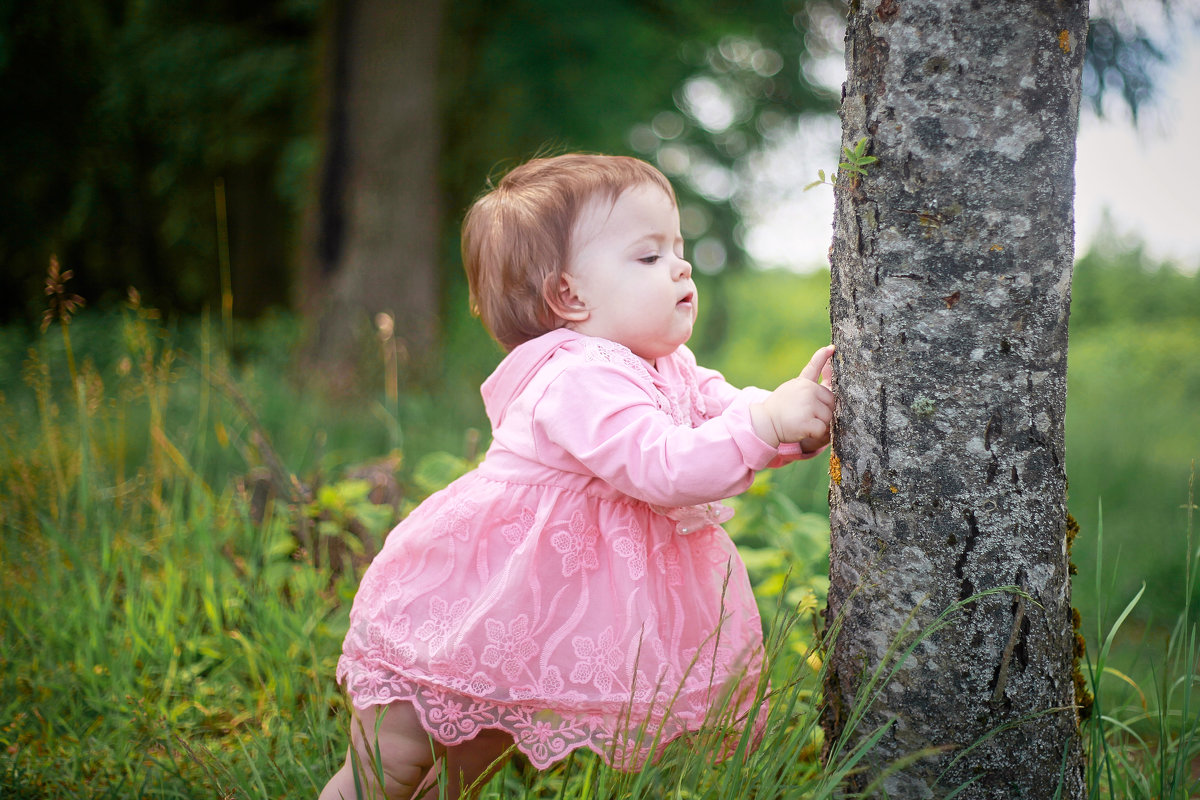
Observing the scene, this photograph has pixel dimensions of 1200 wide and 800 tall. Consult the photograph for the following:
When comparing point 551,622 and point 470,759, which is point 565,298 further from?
point 470,759

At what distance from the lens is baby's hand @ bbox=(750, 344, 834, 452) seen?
141 cm

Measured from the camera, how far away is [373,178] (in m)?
5.54

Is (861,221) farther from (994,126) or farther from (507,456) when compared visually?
(507,456)

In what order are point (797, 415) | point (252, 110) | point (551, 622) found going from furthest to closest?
1. point (252, 110)
2. point (551, 622)
3. point (797, 415)

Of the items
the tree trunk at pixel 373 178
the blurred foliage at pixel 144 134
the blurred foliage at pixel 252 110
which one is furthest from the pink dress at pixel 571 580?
the blurred foliage at pixel 144 134

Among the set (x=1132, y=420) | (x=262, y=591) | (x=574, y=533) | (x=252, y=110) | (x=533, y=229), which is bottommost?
(x=262, y=591)

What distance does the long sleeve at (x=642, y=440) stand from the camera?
1.40 meters

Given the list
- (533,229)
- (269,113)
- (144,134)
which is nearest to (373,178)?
(269,113)

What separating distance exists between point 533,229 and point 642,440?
1.67 feet

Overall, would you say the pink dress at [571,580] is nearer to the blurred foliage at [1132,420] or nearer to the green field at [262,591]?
the green field at [262,591]

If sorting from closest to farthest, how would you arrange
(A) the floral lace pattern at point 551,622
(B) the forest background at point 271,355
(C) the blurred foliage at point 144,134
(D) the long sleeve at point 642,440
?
(D) the long sleeve at point 642,440
(A) the floral lace pattern at point 551,622
(B) the forest background at point 271,355
(C) the blurred foliage at point 144,134

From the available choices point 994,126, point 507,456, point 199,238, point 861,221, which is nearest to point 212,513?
point 507,456

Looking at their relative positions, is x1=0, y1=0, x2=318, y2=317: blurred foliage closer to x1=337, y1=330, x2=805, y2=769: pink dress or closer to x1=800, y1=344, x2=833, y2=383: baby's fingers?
x1=337, y1=330, x2=805, y2=769: pink dress

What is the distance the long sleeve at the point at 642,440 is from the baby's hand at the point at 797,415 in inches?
1.0
